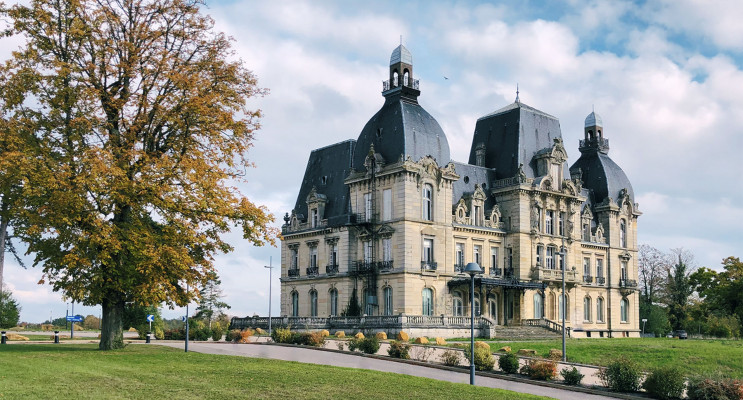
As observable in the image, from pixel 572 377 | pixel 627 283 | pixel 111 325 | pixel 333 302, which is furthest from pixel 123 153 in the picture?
pixel 627 283

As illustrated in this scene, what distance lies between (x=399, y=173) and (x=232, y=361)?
101ft

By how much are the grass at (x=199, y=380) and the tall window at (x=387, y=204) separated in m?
30.0

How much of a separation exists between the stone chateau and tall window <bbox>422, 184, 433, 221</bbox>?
82mm

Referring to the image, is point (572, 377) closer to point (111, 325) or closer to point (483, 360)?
point (483, 360)

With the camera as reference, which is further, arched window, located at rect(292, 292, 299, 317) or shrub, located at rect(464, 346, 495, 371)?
arched window, located at rect(292, 292, 299, 317)

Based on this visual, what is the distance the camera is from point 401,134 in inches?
2410

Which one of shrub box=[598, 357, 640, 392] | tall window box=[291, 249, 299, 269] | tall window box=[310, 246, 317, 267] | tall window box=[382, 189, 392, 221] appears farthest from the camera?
tall window box=[291, 249, 299, 269]

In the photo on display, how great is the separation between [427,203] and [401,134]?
558cm

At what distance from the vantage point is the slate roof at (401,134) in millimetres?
61344

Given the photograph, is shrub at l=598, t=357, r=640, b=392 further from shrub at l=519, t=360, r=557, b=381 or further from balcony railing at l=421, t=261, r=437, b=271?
balcony railing at l=421, t=261, r=437, b=271

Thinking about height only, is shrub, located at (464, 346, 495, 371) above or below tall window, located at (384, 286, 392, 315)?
below

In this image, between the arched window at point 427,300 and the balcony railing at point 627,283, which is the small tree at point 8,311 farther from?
the balcony railing at point 627,283

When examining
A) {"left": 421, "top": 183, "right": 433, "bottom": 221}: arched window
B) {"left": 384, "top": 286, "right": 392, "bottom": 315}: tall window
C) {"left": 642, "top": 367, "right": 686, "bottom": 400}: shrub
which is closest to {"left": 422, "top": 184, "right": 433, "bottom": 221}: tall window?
{"left": 421, "top": 183, "right": 433, "bottom": 221}: arched window

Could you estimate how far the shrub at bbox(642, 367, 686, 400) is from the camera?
2770cm
